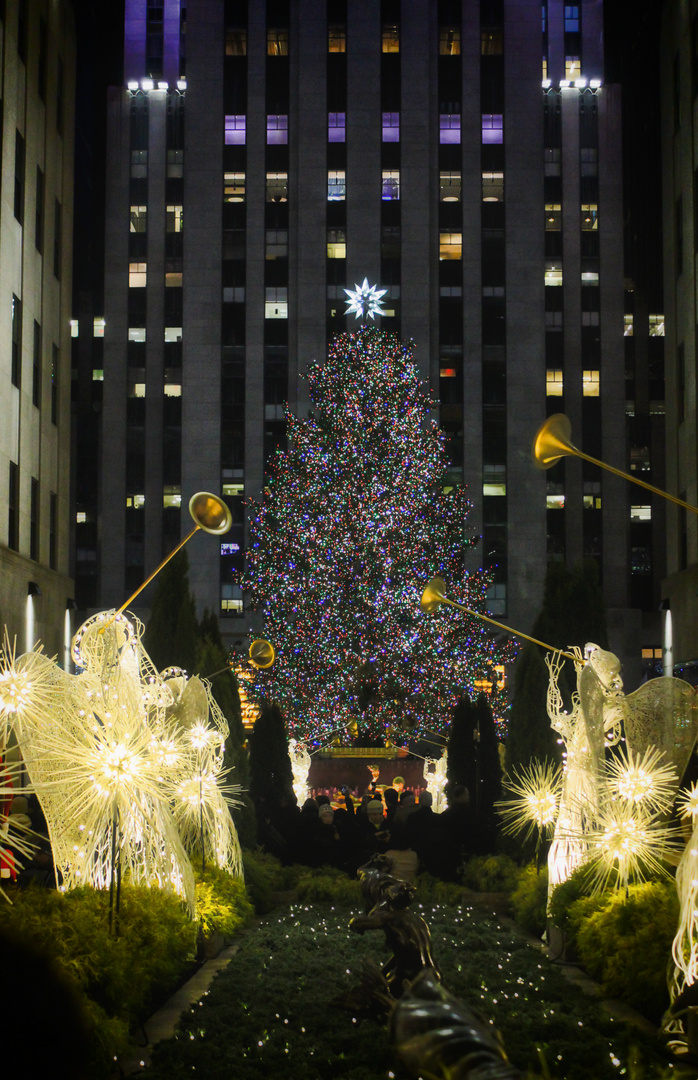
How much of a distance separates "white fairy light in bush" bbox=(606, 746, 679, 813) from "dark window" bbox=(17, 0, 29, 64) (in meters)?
27.0

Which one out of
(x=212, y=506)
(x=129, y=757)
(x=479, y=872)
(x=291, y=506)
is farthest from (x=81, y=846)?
(x=291, y=506)

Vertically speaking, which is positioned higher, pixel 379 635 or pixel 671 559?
pixel 671 559

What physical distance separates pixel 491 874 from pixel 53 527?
19286mm

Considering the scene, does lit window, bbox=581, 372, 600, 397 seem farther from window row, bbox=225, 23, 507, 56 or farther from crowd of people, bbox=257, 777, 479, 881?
crowd of people, bbox=257, 777, 479, 881

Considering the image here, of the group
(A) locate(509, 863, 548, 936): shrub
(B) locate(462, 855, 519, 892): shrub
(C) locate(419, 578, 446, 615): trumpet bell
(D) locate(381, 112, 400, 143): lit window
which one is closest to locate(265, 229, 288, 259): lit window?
(D) locate(381, 112, 400, 143): lit window

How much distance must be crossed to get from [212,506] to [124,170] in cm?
Result: 4927

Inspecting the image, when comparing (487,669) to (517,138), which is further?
(517,138)

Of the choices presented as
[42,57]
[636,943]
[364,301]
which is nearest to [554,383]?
[364,301]

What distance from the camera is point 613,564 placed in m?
53.1

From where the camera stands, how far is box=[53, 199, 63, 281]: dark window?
3381 centimetres

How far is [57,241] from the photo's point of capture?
34125mm

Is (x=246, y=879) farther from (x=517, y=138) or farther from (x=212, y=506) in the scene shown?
(x=517, y=138)

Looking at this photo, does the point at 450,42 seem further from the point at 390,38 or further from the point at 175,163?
the point at 175,163

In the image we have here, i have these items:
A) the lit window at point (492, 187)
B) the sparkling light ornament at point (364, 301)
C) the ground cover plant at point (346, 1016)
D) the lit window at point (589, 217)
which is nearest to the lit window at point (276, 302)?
the sparkling light ornament at point (364, 301)
